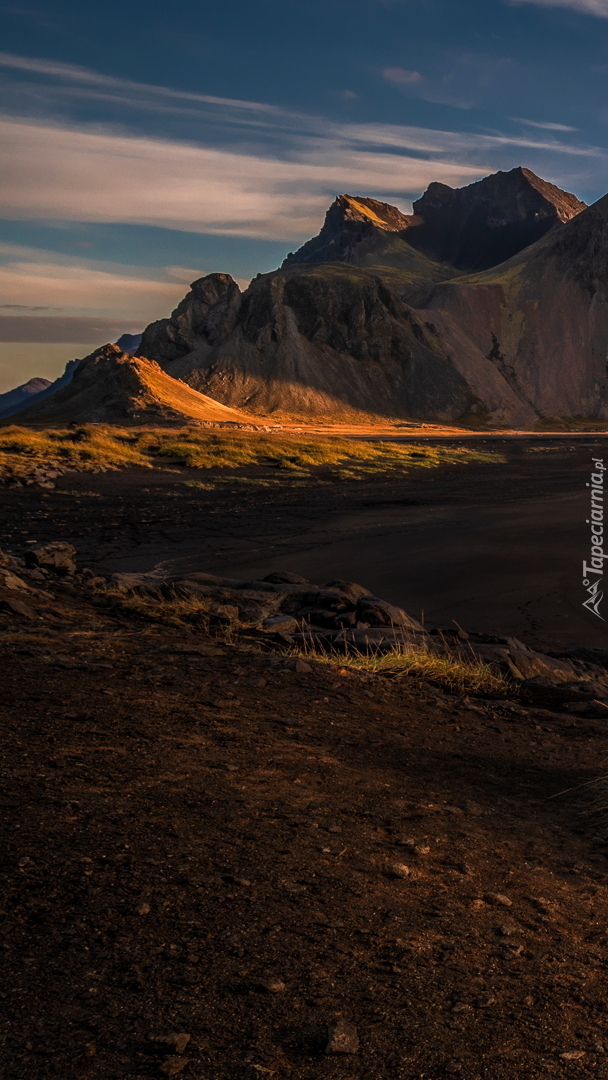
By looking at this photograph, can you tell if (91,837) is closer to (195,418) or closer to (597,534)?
(597,534)

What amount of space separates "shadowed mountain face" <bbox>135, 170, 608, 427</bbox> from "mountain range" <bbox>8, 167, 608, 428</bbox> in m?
0.18

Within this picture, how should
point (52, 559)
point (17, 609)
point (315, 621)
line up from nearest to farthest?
point (17, 609), point (315, 621), point (52, 559)

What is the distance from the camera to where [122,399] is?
2574 inches

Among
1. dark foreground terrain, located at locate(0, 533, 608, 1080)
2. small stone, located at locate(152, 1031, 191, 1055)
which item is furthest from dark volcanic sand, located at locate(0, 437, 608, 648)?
small stone, located at locate(152, 1031, 191, 1055)

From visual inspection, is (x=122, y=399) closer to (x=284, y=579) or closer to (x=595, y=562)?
(x=595, y=562)

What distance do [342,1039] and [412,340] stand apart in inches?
4588

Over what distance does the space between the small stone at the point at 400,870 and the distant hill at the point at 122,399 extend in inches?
2232

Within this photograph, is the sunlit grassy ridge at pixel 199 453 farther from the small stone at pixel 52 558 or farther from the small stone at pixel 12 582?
the small stone at pixel 12 582

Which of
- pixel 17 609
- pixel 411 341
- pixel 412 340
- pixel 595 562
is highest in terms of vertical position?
pixel 412 340

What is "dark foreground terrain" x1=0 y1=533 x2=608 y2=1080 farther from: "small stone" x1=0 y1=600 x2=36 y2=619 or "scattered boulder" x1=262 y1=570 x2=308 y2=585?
"scattered boulder" x1=262 y1=570 x2=308 y2=585

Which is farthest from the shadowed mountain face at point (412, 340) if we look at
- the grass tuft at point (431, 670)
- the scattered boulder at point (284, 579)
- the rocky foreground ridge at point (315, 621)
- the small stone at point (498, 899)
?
the small stone at point (498, 899)

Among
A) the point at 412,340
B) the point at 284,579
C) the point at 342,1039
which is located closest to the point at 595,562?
the point at 284,579

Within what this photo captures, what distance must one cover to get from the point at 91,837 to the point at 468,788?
2.43 meters

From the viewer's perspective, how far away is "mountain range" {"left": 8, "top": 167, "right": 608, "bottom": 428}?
10319 centimetres
